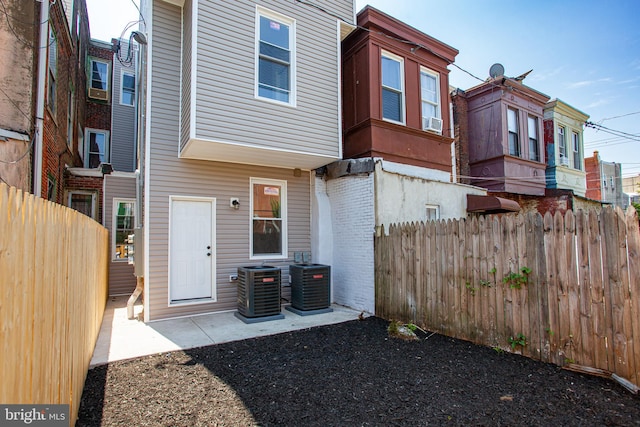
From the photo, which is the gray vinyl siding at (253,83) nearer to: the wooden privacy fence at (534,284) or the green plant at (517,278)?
the wooden privacy fence at (534,284)

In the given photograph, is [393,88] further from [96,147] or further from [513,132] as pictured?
[96,147]

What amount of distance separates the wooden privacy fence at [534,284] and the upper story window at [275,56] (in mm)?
3702

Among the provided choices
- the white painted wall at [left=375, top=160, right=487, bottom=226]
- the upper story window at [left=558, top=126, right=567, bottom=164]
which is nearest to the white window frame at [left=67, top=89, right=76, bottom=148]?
the white painted wall at [left=375, top=160, right=487, bottom=226]

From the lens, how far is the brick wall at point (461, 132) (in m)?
11.6

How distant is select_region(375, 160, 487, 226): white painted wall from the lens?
6.91 m

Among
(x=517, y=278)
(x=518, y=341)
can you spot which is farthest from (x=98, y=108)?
(x=518, y=341)

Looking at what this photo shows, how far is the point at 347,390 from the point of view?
11.5 feet

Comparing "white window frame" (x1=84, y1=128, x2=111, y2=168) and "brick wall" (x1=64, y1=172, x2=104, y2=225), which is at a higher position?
"white window frame" (x1=84, y1=128, x2=111, y2=168)

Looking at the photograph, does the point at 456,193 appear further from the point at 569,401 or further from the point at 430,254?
the point at 569,401

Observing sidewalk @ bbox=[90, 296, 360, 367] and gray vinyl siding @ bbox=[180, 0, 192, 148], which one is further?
gray vinyl siding @ bbox=[180, 0, 192, 148]

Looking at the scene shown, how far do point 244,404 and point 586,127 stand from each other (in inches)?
689

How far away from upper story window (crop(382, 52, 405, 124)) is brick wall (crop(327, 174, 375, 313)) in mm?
2032

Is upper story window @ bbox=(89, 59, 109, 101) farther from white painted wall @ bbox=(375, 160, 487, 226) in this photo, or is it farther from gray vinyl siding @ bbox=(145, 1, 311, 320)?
white painted wall @ bbox=(375, 160, 487, 226)

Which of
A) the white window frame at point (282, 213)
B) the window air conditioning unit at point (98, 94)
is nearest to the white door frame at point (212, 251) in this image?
the white window frame at point (282, 213)
